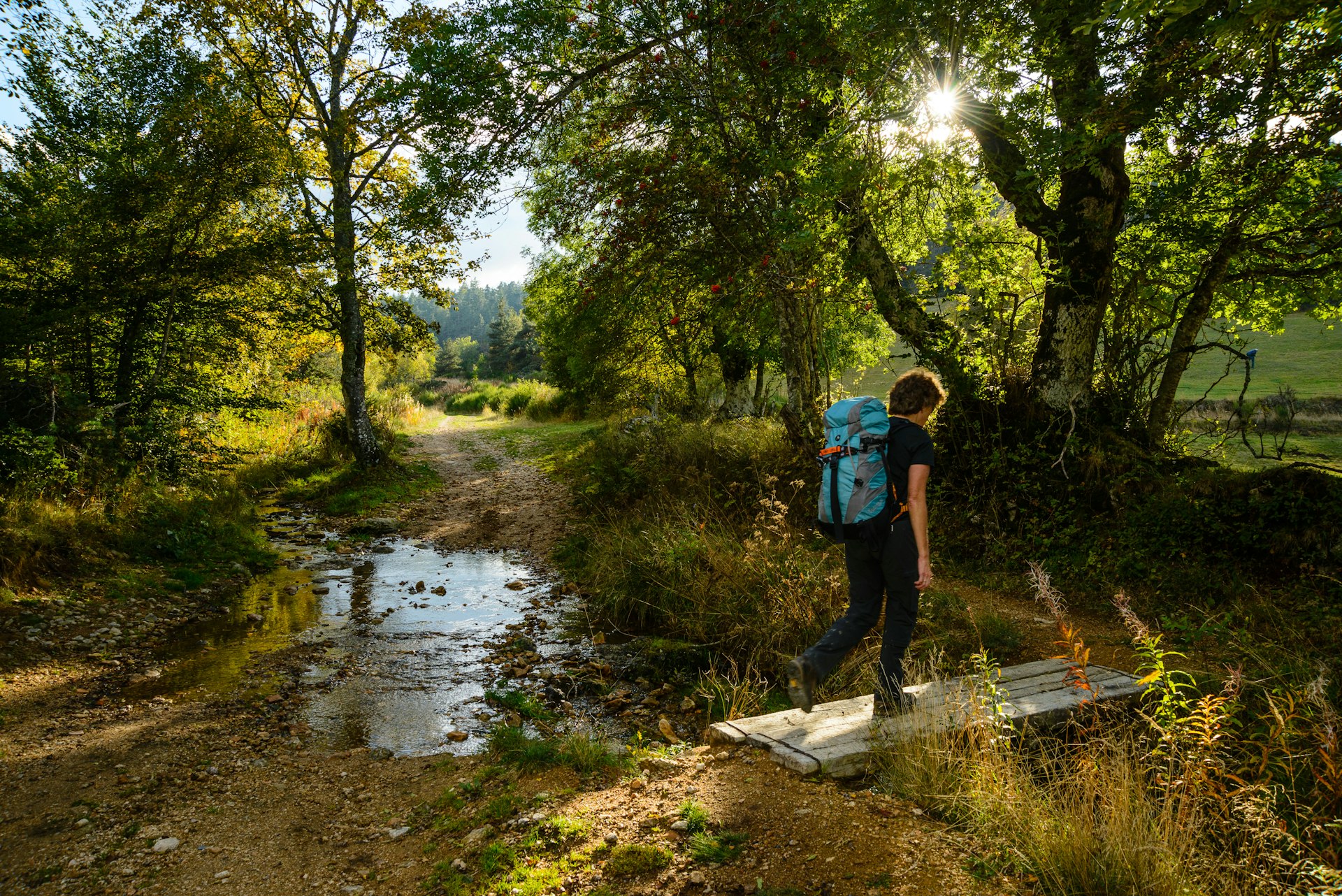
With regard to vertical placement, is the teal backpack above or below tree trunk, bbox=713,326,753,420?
below

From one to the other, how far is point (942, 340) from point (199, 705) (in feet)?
29.8

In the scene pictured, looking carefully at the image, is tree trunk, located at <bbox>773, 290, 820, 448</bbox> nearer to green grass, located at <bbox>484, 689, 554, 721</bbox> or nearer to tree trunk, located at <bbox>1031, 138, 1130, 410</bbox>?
tree trunk, located at <bbox>1031, 138, 1130, 410</bbox>

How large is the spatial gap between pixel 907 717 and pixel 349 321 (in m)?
15.2

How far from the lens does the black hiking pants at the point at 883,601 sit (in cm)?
414

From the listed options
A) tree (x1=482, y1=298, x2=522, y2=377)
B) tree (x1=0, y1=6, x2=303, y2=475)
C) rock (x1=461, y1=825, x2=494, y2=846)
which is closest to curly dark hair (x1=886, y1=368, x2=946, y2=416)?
rock (x1=461, y1=825, x2=494, y2=846)

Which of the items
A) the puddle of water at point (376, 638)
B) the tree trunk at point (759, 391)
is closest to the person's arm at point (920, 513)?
the puddle of water at point (376, 638)

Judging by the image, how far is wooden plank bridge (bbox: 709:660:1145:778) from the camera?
3.91 metres

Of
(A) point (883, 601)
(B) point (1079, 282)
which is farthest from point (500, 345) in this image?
(A) point (883, 601)

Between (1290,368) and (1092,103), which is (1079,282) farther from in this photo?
(1290,368)

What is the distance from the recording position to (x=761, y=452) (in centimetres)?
1146

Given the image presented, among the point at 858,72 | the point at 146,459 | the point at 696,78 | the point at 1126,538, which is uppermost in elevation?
the point at 696,78

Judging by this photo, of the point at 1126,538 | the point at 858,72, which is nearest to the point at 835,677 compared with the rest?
the point at 1126,538

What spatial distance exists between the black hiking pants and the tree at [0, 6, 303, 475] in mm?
9537

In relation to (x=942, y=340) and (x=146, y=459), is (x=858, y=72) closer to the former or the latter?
(x=942, y=340)
